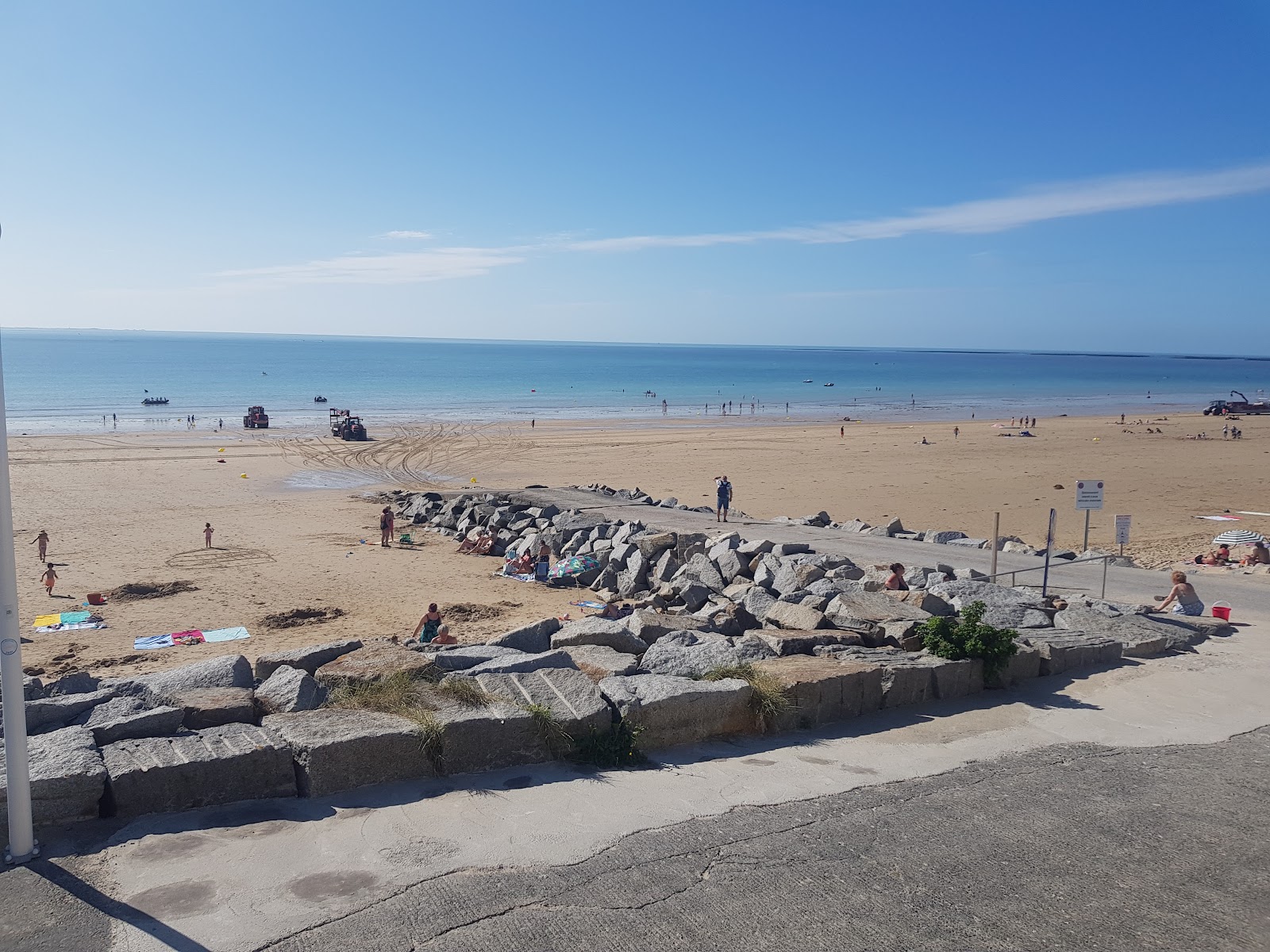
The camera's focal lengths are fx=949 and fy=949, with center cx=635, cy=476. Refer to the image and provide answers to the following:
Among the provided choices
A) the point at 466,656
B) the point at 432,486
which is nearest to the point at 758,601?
the point at 466,656

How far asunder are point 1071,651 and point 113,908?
339 inches

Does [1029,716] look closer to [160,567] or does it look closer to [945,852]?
[945,852]

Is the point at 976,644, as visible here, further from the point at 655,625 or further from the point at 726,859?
the point at 726,859

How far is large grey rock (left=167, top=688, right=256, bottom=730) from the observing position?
6727mm

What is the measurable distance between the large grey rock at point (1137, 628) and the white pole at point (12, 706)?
9813mm

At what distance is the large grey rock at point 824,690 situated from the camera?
767 cm

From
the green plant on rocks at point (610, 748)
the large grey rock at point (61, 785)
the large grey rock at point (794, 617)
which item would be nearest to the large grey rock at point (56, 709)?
the large grey rock at point (61, 785)

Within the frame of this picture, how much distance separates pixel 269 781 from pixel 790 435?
166 feet

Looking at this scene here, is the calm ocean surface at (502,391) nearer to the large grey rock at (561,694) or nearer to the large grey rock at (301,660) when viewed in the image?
the large grey rock at (301,660)

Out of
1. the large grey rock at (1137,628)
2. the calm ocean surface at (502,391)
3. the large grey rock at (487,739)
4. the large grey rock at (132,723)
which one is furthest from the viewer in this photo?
the calm ocean surface at (502,391)

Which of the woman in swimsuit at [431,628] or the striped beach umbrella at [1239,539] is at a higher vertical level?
the striped beach umbrella at [1239,539]

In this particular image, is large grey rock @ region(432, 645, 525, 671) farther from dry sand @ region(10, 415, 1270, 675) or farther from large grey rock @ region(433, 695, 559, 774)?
dry sand @ region(10, 415, 1270, 675)

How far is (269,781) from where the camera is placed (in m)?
5.94

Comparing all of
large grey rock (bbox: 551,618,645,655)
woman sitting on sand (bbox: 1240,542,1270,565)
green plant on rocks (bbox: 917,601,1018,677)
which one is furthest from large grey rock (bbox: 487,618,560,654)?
woman sitting on sand (bbox: 1240,542,1270,565)
